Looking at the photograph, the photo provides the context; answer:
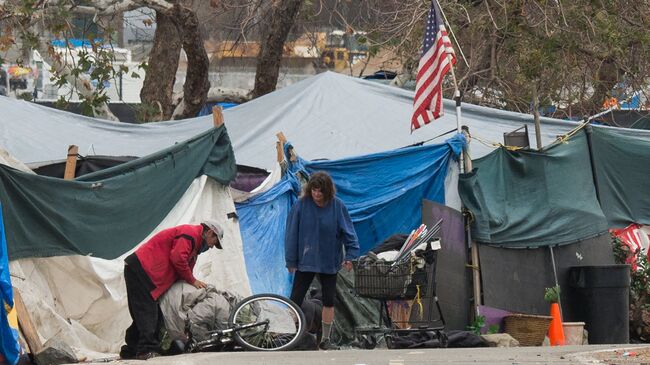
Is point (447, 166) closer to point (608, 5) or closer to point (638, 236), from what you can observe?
point (638, 236)

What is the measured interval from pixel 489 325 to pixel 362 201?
212 cm

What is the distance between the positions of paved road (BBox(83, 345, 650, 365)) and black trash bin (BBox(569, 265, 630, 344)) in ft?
11.4

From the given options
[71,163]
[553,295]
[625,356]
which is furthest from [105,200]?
[553,295]

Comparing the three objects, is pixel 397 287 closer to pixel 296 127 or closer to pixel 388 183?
pixel 388 183

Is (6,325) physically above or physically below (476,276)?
below

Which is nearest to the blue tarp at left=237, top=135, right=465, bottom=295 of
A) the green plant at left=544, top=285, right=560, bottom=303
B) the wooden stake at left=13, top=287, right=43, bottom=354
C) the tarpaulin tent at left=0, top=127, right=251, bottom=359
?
the tarpaulin tent at left=0, top=127, right=251, bottom=359

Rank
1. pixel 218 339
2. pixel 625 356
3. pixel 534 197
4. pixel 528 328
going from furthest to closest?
pixel 534 197 < pixel 528 328 < pixel 218 339 < pixel 625 356

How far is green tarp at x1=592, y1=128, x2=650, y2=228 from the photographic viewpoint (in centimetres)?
1600

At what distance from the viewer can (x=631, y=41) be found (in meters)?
20.3

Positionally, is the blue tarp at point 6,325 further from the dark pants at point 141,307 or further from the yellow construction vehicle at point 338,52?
the yellow construction vehicle at point 338,52

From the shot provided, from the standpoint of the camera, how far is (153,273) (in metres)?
10.2

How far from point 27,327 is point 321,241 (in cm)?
291

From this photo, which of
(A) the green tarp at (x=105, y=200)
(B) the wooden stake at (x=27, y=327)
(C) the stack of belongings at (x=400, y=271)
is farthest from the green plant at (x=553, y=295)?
(B) the wooden stake at (x=27, y=327)

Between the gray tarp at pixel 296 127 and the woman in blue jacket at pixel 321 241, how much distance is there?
144 inches
